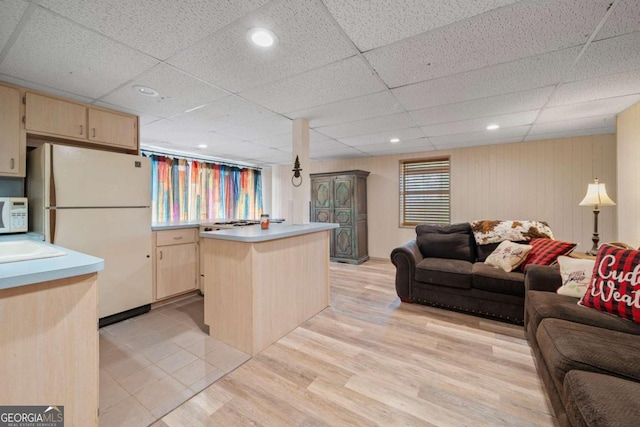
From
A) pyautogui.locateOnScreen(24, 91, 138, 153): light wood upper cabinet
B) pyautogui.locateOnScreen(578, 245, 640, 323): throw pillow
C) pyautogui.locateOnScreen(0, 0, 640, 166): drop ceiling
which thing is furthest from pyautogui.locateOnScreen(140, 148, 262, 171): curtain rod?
pyautogui.locateOnScreen(578, 245, 640, 323): throw pillow

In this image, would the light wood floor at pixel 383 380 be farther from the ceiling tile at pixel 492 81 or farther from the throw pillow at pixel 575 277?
the ceiling tile at pixel 492 81

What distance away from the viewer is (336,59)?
177cm

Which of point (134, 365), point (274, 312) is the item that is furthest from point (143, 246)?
point (274, 312)

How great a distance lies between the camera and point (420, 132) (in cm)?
359

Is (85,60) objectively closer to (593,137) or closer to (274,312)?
(274,312)

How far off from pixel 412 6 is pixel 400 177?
159 inches

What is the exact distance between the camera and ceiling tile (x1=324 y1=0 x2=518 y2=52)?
127cm

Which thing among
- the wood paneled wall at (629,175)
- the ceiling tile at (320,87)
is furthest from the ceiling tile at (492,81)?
the wood paneled wall at (629,175)

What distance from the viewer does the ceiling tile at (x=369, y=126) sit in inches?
119

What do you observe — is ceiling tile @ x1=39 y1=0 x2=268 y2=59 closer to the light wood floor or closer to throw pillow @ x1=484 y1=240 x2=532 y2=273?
the light wood floor

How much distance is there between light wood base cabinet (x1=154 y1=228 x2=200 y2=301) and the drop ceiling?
1.40 metres

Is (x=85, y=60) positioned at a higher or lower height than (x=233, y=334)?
higher

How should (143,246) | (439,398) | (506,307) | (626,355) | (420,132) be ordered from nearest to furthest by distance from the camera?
(626,355), (439,398), (506,307), (143,246), (420,132)

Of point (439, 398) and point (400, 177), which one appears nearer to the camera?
point (439, 398)
